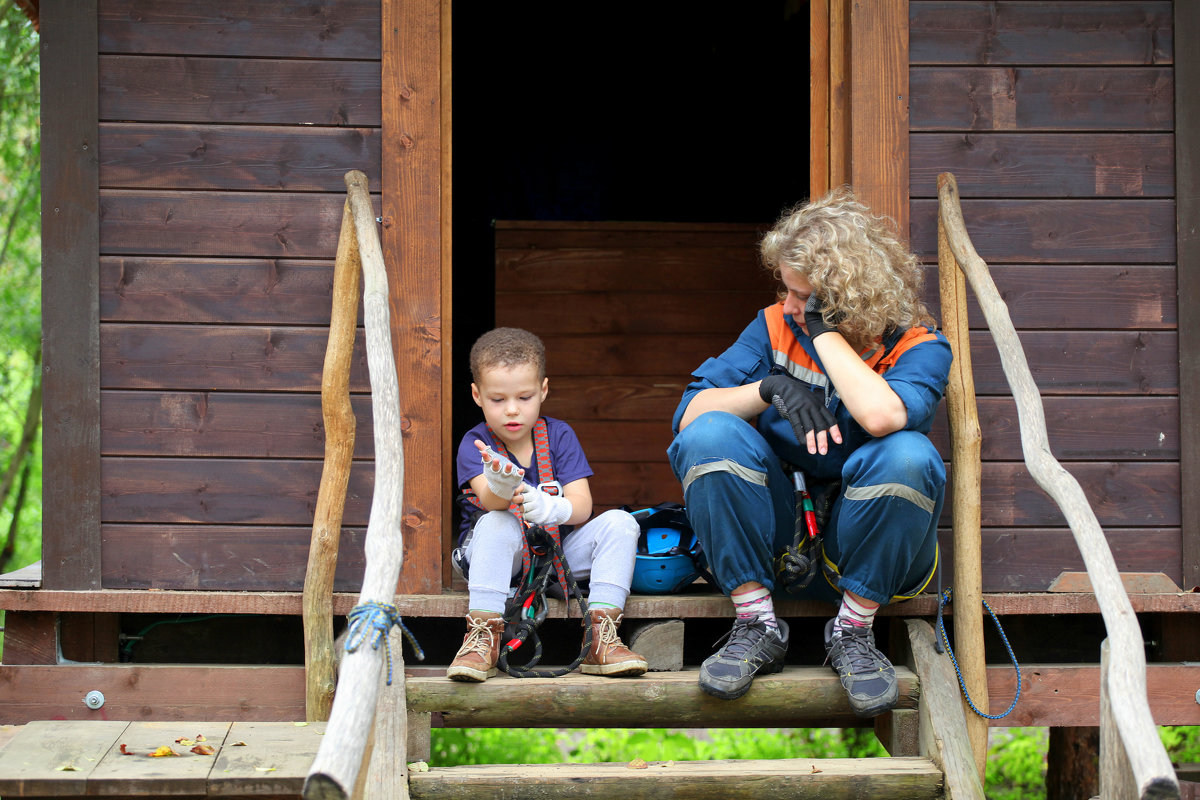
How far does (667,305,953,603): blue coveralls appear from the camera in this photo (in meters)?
2.47

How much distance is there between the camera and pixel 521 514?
2.72m

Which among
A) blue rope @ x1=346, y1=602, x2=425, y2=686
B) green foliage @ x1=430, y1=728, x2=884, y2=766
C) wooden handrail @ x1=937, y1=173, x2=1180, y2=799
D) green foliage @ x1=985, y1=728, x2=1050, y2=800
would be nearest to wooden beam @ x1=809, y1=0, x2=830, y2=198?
wooden handrail @ x1=937, y1=173, x2=1180, y2=799

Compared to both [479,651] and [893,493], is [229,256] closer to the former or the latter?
[479,651]

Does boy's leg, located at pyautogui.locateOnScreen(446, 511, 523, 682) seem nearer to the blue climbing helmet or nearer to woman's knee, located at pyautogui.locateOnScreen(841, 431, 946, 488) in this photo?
the blue climbing helmet

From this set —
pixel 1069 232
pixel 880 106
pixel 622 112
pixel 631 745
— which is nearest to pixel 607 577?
pixel 880 106

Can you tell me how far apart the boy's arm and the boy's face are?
23cm

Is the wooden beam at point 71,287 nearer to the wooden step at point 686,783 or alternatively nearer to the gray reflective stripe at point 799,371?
the wooden step at point 686,783

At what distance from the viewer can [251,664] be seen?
3.28 metres

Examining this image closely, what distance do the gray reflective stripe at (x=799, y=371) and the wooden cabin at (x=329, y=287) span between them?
A: 0.69 meters

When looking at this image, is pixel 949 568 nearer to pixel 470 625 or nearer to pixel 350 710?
pixel 470 625

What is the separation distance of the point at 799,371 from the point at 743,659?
2.66 feet

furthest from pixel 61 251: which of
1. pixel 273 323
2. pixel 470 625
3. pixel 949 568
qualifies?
pixel 949 568

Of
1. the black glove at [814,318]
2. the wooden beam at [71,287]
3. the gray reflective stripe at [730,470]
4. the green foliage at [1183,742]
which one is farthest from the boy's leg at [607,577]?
the green foliage at [1183,742]

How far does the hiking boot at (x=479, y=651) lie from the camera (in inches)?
101
